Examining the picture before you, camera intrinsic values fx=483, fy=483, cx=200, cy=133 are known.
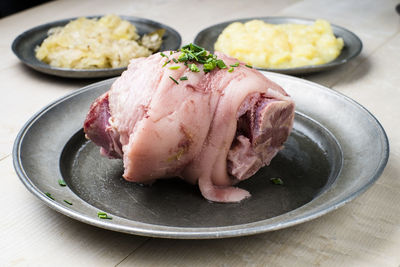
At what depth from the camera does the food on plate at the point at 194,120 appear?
141cm

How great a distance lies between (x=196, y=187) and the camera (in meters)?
1.57

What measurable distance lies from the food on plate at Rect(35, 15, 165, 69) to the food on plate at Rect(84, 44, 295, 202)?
0.97 meters

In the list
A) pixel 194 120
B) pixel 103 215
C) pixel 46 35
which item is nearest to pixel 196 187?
pixel 194 120

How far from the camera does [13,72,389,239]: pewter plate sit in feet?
4.09

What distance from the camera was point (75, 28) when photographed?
2.81 m

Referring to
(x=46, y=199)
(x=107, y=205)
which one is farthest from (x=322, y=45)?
(x=46, y=199)

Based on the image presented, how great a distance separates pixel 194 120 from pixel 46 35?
6.13 feet

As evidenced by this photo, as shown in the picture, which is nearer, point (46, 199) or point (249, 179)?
point (46, 199)

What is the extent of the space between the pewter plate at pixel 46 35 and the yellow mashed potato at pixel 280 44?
306mm

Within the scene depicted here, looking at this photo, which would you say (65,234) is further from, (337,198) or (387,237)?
(387,237)

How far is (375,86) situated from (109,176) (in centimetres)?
146

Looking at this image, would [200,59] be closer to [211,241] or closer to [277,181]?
[277,181]

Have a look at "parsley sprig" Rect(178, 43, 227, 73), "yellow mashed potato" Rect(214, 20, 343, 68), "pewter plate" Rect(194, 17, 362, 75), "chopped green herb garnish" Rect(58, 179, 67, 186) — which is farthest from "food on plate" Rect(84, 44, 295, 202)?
"yellow mashed potato" Rect(214, 20, 343, 68)

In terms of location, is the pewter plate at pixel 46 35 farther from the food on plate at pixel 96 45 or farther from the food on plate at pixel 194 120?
the food on plate at pixel 194 120
